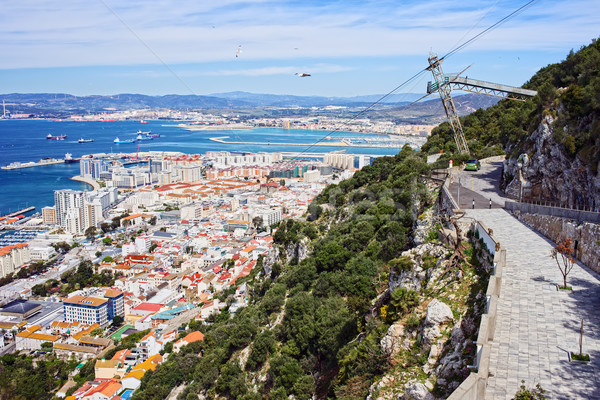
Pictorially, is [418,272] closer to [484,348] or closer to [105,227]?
[484,348]

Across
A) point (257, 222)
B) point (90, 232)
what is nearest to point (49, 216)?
point (90, 232)

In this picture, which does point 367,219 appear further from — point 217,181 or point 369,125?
point 369,125

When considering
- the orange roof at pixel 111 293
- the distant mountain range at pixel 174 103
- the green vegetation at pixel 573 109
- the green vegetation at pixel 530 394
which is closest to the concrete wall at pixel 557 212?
the green vegetation at pixel 573 109

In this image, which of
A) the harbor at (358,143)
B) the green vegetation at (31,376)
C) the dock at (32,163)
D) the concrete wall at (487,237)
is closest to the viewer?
the concrete wall at (487,237)

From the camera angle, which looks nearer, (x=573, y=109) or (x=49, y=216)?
(x=573, y=109)

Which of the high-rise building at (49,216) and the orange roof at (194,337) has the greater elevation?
the orange roof at (194,337)

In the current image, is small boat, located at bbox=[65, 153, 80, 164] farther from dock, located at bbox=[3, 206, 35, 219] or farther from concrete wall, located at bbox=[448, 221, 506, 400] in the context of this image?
concrete wall, located at bbox=[448, 221, 506, 400]

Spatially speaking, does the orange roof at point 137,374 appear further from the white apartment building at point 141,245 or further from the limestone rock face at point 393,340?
the white apartment building at point 141,245
